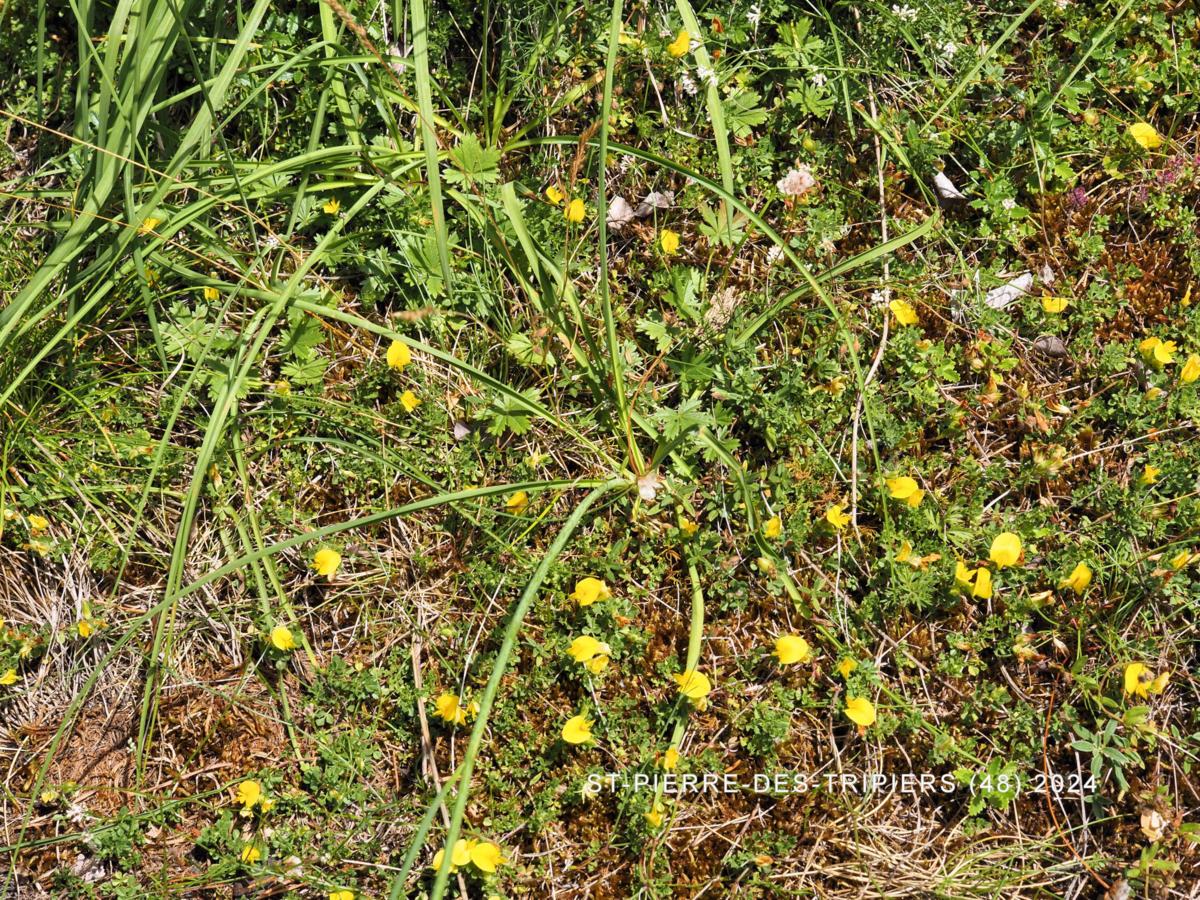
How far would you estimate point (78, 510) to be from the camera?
283 centimetres

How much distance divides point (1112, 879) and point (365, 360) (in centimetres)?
253

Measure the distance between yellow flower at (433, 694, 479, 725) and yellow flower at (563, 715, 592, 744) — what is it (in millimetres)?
266

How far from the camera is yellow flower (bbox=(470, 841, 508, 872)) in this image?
248cm

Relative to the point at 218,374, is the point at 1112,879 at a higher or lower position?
lower

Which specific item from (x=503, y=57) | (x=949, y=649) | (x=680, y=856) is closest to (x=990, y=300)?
(x=949, y=649)

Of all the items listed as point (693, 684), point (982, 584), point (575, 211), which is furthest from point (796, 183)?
point (693, 684)

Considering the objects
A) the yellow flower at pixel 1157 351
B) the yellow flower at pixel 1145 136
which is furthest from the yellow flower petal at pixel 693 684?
the yellow flower at pixel 1145 136

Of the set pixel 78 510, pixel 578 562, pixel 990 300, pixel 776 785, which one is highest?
pixel 990 300

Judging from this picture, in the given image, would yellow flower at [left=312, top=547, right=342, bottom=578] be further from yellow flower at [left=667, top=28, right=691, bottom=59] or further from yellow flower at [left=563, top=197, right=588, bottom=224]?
yellow flower at [left=667, top=28, right=691, bottom=59]

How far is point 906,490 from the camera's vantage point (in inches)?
105

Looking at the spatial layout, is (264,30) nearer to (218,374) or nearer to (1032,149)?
(218,374)

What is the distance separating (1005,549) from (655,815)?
118 centimetres

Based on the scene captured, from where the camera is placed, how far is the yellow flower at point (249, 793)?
2633mm

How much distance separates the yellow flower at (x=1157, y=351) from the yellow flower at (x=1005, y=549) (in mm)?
696
